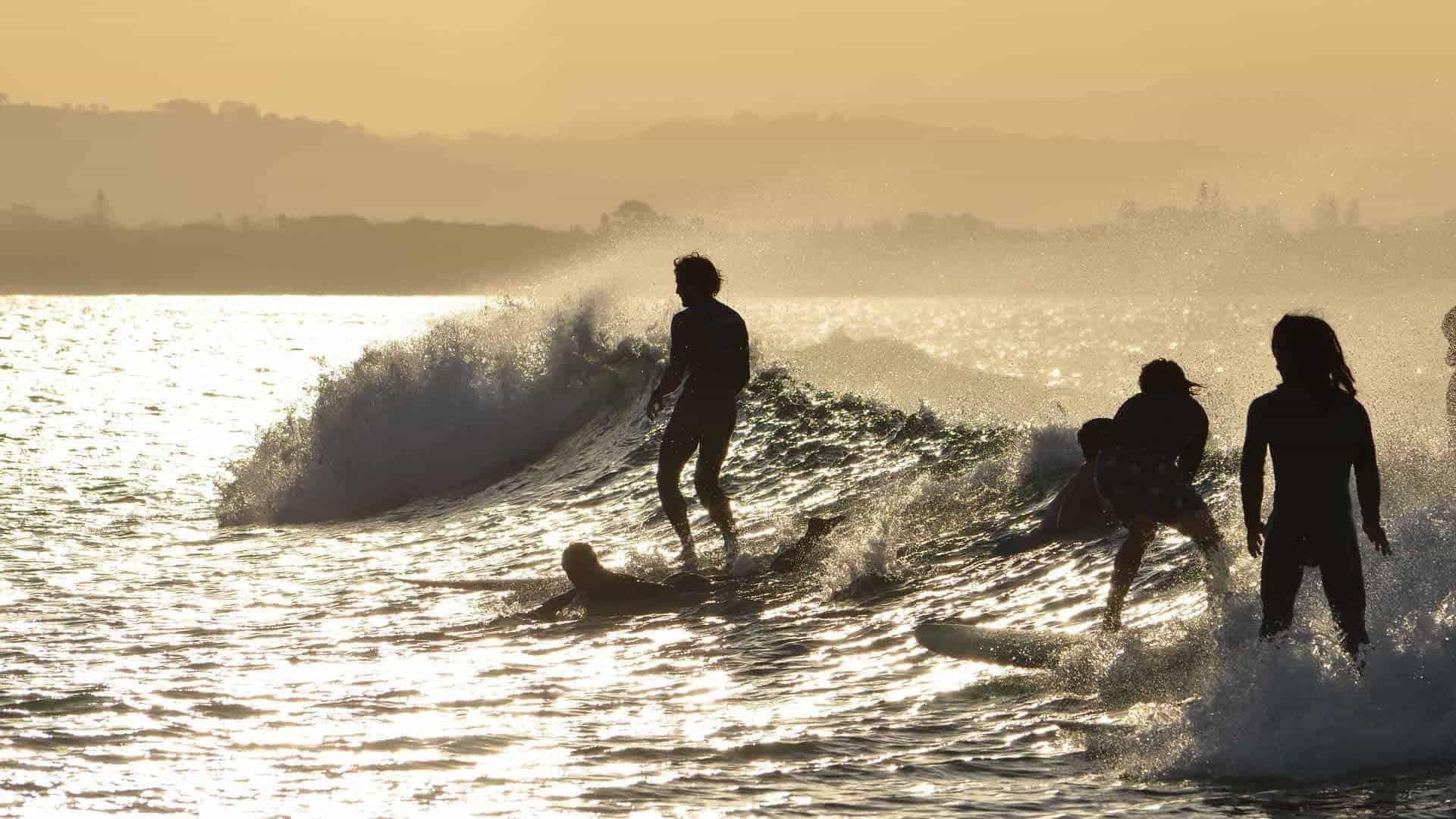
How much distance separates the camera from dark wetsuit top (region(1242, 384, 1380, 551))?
20.3 feet

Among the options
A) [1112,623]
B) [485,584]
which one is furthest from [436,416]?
[1112,623]

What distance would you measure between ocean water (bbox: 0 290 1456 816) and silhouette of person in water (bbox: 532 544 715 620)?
245 mm

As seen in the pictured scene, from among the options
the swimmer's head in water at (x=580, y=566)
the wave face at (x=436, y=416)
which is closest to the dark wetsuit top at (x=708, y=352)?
the swimmer's head in water at (x=580, y=566)

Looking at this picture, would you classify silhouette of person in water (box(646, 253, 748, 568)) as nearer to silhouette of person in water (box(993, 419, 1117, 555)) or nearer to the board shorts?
silhouette of person in water (box(993, 419, 1117, 555))

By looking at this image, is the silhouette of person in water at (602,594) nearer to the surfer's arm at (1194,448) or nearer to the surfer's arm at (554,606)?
the surfer's arm at (554,606)

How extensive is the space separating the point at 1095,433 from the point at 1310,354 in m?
1.85

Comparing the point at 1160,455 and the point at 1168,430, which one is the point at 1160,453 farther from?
the point at 1168,430

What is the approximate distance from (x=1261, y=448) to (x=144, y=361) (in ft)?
211

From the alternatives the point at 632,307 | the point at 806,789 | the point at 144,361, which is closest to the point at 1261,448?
the point at 806,789

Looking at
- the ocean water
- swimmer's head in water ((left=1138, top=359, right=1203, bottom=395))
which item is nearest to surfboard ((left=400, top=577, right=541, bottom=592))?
the ocean water

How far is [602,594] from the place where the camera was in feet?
32.2

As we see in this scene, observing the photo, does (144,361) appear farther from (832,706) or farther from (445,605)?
(832,706)

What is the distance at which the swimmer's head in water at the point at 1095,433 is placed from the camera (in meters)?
7.85

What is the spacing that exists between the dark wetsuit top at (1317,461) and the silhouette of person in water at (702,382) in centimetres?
503
